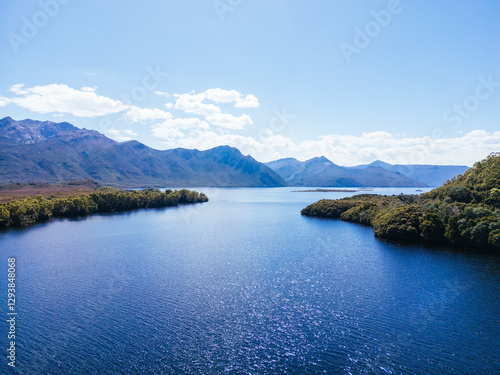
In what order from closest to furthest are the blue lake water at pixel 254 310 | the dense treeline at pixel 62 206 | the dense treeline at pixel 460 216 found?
the blue lake water at pixel 254 310 < the dense treeline at pixel 460 216 < the dense treeline at pixel 62 206

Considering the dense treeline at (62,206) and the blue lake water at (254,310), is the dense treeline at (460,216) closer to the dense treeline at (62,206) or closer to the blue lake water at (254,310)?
the blue lake water at (254,310)

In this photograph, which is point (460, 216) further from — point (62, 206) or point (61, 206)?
point (61, 206)

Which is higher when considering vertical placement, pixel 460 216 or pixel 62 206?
pixel 460 216

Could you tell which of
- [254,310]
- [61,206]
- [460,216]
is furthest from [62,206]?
[460,216]

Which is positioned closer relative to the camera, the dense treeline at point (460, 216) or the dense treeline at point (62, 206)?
A: the dense treeline at point (460, 216)

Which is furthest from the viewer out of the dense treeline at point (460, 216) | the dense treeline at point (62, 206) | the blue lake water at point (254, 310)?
the dense treeline at point (62, 206)

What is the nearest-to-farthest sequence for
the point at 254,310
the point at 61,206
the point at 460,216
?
the point at 254,310 → the point at 460,216 → the point at 61,206

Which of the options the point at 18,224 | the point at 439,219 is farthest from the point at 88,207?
the point at 439,219

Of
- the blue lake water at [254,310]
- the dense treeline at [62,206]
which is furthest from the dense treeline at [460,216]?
the dense treeline at [62,206]

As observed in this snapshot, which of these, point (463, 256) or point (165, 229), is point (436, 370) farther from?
point (165, 229)
